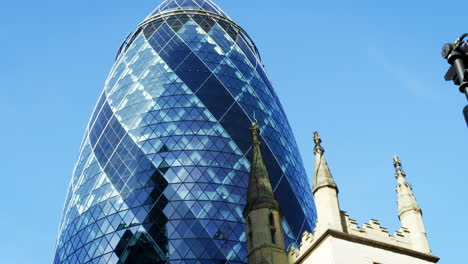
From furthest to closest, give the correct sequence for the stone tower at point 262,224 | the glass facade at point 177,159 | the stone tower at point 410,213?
1. the glass facade at point 177,159
2. the stone tower at point 262,224
3. the stone tower at point 410,213

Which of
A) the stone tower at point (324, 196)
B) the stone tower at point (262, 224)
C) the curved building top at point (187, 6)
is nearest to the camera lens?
the stone tower at point (324, 196)

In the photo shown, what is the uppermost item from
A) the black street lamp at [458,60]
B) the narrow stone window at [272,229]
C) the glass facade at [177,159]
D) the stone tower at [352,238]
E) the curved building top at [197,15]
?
the curved building top at [197,15]

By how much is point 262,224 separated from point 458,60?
47.5 feet

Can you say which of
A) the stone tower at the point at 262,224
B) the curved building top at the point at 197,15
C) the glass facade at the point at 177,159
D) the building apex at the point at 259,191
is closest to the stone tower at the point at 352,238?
the stone tower at the point at 262,224

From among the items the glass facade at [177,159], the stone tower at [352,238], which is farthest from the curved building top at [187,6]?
the stone tower at [352,238]

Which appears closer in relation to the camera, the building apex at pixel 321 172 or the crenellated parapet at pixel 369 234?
the crenellated parapet at pixel 369 234

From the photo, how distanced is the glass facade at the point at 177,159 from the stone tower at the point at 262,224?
27.1 ft

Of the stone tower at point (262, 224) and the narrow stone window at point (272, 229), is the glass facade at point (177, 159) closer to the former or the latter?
the stone tower at point (262, 224)

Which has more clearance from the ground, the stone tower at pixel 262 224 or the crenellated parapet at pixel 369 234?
the stone tower at pixel 262 224

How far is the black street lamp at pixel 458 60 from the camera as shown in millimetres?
5695

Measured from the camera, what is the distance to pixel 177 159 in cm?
3183

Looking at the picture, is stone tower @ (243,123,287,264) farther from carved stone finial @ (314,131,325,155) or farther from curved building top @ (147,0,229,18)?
curved building top @ (147,0,229,18)

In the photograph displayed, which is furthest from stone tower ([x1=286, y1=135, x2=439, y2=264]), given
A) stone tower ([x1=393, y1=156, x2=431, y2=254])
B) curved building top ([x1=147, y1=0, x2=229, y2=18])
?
curved building top ([x1=147, y1=0, x2=229, y2=18])

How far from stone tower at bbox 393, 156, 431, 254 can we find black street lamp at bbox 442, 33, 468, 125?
12.9 metres
